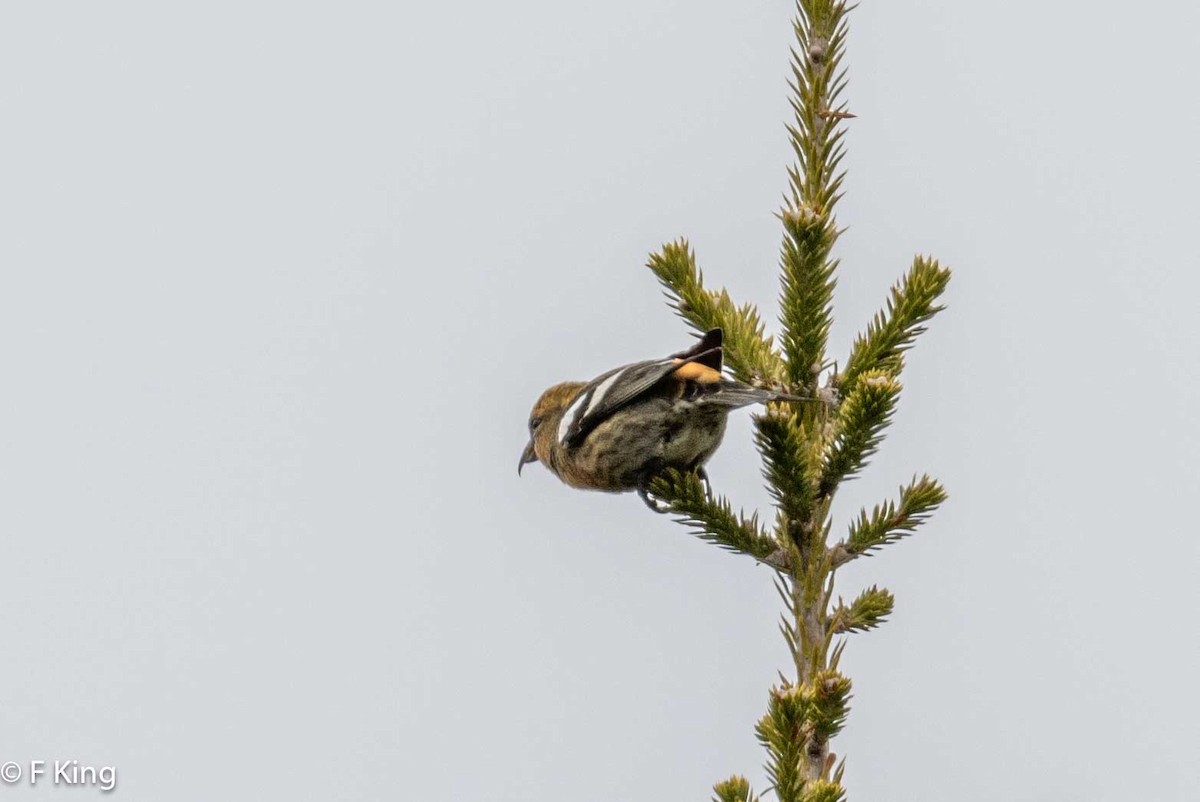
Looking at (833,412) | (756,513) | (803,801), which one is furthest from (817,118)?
(803,801)

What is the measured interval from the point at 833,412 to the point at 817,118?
3.01 feet

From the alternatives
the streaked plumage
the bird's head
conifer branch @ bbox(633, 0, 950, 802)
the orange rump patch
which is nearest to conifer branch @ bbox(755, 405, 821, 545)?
conifer branch @ bbox(633, 0, 950, 802)

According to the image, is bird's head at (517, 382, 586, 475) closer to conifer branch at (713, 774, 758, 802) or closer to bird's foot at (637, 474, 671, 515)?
bird's foot at (637, 474, 671, 515)

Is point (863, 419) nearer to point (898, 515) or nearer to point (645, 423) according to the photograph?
point (898, 515)

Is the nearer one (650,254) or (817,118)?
(817,118)

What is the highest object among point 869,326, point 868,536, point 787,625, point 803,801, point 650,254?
point 650,254

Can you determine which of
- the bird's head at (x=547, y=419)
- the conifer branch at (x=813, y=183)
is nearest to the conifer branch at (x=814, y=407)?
the conifer branch at (x=813, y=183)

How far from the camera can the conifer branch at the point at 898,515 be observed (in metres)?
3.58

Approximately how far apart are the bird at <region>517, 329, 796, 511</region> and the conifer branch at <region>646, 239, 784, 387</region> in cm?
15

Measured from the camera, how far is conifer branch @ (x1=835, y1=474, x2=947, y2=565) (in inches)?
141

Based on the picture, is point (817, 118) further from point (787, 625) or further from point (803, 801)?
point (803, 801)

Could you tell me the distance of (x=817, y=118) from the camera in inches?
152

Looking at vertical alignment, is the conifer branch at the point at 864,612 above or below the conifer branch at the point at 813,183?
below

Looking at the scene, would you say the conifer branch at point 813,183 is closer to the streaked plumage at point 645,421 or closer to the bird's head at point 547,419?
the streaked plumage at point 645,421
